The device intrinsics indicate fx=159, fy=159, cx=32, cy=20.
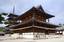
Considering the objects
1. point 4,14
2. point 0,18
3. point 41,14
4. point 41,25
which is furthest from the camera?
point 4,14

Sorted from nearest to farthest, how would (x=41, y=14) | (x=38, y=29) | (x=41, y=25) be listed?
(x=38, y=29) < (x=41, y=25) < (x=41, y=14)

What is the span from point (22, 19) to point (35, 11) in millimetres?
4092

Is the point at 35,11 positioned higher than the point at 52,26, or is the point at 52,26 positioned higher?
the point at 35,11

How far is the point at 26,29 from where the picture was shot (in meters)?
33.0

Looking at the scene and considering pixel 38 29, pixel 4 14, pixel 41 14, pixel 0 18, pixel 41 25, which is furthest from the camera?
pixel 4 14

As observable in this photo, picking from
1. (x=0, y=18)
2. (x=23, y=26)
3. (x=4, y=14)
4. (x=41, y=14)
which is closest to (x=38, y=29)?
(x=23, y=26)

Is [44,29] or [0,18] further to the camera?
[0,18]

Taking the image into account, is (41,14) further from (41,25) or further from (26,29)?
(26,29)

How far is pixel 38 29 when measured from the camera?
1289 inches

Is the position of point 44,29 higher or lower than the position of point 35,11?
lower

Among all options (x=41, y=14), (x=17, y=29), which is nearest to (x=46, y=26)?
(x=41, y=14)

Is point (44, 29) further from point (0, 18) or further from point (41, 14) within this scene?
point (0, 18)

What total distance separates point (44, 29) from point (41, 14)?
19.5 feet

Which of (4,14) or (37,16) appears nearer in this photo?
(37,16)
